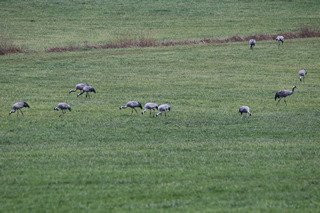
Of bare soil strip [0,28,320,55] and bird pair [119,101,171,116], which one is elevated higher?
bird pair [119,101,171,116]

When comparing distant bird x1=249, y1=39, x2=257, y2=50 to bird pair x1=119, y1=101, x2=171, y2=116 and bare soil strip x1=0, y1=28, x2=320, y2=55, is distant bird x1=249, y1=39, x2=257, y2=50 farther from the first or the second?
bird pair x1=119, y1=101, x2=171, y2=116

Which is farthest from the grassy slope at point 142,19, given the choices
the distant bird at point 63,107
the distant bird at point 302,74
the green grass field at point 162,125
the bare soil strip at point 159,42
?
the distant bird at point 63,107

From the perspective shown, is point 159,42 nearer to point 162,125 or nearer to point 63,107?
point 63,107

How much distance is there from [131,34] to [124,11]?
14.3 metres

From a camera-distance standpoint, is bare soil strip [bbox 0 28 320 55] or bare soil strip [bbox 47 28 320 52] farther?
bare soil strip [bbox 47 28 320 52]

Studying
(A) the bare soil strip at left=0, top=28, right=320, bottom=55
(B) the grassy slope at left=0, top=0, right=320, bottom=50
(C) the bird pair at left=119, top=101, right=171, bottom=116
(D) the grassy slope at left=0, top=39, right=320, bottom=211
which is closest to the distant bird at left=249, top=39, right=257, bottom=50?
(A) the bare soil strip at left=0, top=28, right=320, bottom=55

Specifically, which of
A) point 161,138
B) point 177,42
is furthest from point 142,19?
point 161,138

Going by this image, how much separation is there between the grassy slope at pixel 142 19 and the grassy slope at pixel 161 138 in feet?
43.1

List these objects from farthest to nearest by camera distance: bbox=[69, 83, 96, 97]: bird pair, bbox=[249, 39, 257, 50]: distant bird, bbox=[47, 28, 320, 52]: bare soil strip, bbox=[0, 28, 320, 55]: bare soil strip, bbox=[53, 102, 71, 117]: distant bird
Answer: bbox=[47, 28, 320, 52]: bare soil strip, bbox=[249, 39, 257, 50]: distant bird, bbox=[0, 28, 320, 55]: bare soil strip, bbox=[69, 83, 96, 97]: bird pair, bbox=[53, 102, 71, 117]: distant bird

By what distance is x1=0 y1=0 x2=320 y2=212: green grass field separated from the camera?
19.0 metres

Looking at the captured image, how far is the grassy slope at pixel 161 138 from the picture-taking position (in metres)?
19.0

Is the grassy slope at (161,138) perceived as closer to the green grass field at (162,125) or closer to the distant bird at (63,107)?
the green grass field at (162,125)

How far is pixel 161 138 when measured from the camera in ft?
94.1

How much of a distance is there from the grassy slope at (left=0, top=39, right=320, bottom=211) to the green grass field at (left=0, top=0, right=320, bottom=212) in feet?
0.22
